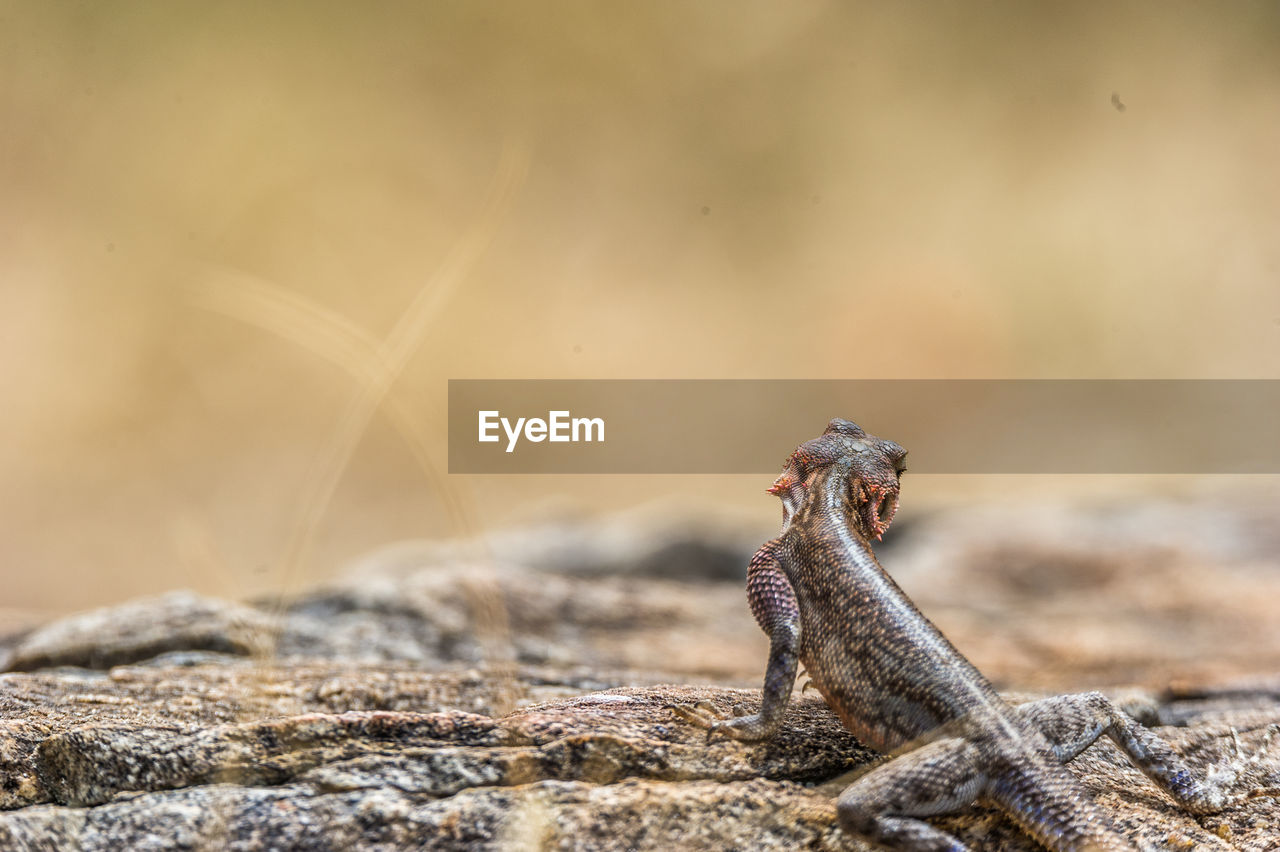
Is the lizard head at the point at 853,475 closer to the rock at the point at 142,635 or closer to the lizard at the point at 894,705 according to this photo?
the lizard at the point at 894,705

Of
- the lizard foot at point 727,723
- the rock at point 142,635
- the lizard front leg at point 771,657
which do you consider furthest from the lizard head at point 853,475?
the rock at point 142,635

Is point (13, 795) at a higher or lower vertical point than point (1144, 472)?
lower

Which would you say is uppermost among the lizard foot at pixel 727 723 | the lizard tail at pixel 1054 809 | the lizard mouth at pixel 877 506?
the lizard mouth at pixel 877 506

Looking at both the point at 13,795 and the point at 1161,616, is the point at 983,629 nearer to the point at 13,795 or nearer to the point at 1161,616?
the point at 1161,616

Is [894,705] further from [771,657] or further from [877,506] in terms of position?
[877,506]

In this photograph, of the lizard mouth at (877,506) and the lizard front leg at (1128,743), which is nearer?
the lizard front leg at (1128,743)

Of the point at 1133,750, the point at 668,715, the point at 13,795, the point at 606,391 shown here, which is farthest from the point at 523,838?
the point at 606,391

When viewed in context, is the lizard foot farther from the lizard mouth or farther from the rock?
the rock
